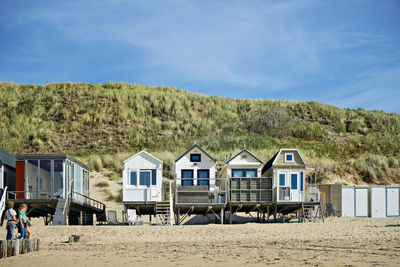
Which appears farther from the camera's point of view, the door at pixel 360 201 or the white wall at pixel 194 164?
the door at pixel 360 201

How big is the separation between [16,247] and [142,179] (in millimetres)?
14400

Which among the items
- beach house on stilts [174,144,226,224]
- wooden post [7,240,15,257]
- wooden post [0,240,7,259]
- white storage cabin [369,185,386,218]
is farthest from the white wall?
wooden post [0,240,7,259]

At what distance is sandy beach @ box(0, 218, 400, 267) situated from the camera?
17156mm

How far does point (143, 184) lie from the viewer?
33.1m

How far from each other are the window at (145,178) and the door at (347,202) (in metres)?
11.6

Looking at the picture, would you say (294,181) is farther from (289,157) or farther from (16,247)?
(16,247)

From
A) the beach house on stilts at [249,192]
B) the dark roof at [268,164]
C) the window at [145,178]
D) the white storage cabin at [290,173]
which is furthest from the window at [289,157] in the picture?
the window at [145,178]

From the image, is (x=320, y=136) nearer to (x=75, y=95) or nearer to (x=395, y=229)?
(x=75, y=95)

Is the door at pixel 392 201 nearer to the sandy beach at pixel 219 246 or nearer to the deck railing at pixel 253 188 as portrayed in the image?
the sandy beach at pixel 219 246

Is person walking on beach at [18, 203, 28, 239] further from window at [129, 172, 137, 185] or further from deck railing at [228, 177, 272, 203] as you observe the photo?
deck railing at [228, 177, 272, 203]

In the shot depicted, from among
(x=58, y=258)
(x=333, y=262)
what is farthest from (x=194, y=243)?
(x=333, y=262)

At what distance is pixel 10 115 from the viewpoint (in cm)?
6881

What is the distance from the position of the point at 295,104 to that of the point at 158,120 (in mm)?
17563

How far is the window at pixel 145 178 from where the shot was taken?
109 ft
